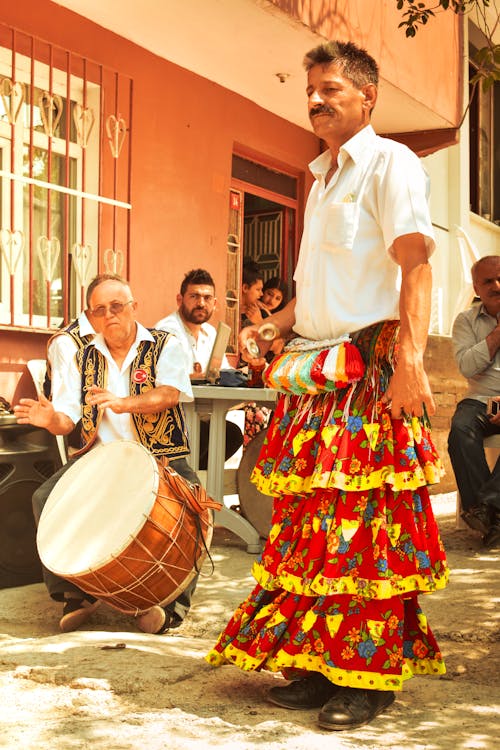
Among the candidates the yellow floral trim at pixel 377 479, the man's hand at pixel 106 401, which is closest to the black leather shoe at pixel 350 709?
the yellow floral trim at pixel 377 479

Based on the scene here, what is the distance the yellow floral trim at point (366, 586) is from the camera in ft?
8.98

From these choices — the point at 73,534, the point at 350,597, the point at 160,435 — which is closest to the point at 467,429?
the point at 160,435

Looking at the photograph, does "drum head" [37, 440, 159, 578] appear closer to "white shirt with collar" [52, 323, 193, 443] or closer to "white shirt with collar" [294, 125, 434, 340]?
"white shirt with collar" [52, 323, 193, 443]

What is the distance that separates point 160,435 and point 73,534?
746 mm

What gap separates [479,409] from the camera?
20.5ft

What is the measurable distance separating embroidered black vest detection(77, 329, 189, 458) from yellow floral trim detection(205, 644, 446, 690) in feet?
5.06

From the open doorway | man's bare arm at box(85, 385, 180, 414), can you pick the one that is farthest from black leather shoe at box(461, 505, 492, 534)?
the open doorway

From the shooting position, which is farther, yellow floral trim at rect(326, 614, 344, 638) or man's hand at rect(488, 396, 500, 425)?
man's hand at rect(488, 396, 500, 425)

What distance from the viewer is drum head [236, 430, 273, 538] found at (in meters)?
6.14

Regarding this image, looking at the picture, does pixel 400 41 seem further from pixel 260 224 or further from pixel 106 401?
pixel 106 401

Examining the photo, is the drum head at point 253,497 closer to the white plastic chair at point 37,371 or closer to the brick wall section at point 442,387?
the white plastic chair at point 37,371

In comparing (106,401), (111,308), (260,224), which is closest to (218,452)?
(111,308)

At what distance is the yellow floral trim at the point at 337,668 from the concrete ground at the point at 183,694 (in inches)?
5.5

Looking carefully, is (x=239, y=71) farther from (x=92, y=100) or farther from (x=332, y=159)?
(x=332, y=159)
